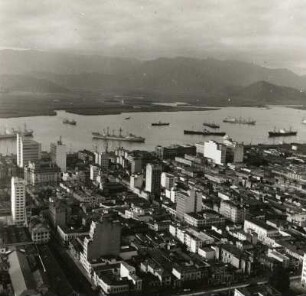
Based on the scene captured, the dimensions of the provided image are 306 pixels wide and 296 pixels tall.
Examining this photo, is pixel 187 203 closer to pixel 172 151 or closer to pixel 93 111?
pixel 172 151

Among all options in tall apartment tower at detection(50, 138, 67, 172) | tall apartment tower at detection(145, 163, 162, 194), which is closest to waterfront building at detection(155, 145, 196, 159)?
tall apartment tower at detection(50, 138, 67, 172)

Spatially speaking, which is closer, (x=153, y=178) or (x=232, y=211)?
(x=232, y=211)

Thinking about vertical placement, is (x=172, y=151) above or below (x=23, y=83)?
below

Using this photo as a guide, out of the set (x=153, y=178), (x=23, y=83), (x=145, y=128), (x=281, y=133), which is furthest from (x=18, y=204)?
(x=23, y=83)

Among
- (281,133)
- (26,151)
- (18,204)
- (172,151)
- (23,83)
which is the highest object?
(23,83)

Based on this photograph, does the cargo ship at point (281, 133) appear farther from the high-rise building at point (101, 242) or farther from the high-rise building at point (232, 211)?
the high-rise building at point (101, 242)

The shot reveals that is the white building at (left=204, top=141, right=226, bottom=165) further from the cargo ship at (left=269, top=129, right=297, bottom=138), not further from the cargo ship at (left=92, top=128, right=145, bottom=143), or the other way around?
the cargo ship at (left=269, top=129, right=297, bottom=138)
